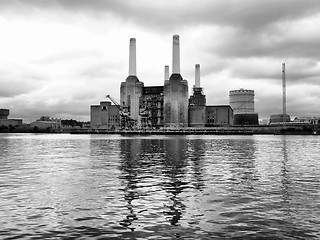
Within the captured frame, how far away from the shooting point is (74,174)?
27.9m

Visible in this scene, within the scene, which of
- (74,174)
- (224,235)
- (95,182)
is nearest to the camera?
(224,235)

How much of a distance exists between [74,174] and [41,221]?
14.3 meters

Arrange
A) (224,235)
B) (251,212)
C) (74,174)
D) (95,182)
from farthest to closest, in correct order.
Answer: (74,174), (95,182), (251,212), (224,235)

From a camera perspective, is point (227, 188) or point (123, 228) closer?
point (123, 228)

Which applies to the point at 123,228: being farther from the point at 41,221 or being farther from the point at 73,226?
the point at 41,221

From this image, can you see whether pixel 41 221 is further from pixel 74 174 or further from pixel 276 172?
pixel 276 172

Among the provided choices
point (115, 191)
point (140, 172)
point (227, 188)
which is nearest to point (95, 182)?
point (115, 191)

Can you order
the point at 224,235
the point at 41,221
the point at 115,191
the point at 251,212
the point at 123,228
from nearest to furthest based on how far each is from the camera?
the point at 224,235, the point at 123,228, the point at 41,221, the point at 251,212, the point at 115,191

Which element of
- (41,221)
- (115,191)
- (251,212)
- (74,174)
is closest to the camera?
(41,221)

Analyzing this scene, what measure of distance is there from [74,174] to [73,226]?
1531 centimetres

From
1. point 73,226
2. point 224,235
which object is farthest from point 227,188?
point 73,226

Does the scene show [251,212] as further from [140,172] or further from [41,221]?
[140,172]

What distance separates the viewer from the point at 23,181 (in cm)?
2423

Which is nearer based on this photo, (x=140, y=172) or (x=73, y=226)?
(x=73, y=226)
